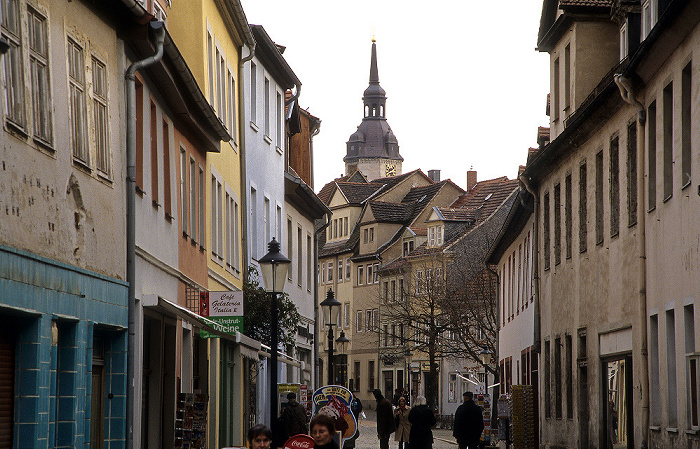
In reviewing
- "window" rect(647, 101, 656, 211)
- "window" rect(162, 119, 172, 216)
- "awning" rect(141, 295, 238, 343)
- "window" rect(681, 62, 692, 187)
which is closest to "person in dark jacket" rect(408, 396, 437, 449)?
"window" rect(647, 101, 656, 211)

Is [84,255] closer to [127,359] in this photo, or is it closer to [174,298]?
[127,359]

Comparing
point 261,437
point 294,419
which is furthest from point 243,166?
point 261,437

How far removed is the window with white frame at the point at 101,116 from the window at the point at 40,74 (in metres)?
1.77

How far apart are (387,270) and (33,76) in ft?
236

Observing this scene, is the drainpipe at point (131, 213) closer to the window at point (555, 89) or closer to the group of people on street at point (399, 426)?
the group of people on street at point (399, 426)

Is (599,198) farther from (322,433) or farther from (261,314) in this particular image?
(322,433)

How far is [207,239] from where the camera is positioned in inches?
909

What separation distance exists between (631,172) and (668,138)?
2.88 meters

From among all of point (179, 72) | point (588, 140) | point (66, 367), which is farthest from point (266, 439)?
point (588, 140)

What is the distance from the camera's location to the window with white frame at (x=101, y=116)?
13.8 m

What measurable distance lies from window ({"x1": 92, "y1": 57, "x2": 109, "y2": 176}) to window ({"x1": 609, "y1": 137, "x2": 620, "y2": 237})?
10841 millimetres

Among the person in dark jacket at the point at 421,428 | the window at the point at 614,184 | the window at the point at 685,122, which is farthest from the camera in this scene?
the person in dark jacket at the point at 421,428

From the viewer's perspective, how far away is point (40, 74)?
11734 millimetres

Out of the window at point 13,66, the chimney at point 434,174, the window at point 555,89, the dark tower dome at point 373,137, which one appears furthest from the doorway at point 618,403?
the dark tower dome at point 373,137
